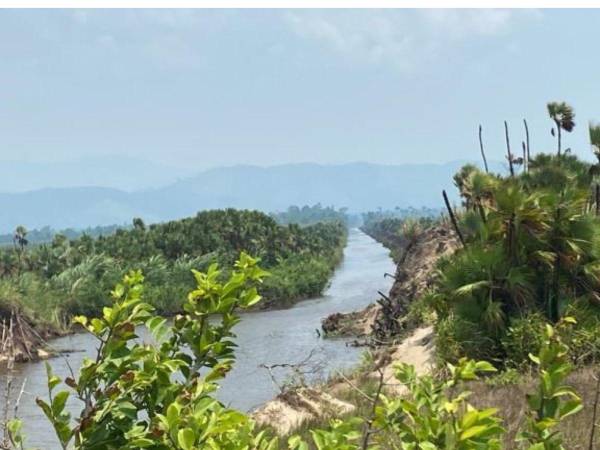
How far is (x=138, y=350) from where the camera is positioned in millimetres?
3066

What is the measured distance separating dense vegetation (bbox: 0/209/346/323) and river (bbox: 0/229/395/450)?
2.84m

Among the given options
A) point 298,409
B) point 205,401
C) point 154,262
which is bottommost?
point 154,262

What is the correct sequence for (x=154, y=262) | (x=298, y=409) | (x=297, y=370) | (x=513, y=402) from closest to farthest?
(x=297, y=370)
(x=513, y=402)
(x=298, y=409)
(x=154, y=262)

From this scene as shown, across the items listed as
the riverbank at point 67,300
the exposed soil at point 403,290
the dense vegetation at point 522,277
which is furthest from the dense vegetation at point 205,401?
the riverbank at point 67,300

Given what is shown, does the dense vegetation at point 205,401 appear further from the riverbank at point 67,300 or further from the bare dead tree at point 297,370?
the riverbank at point 67,300

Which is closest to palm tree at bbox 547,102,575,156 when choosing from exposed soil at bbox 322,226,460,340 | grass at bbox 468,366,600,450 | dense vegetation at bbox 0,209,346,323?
exposed soil at bbox 322,226,460,340

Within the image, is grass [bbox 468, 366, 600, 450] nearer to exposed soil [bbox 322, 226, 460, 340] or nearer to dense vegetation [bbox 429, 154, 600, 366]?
dense vegetation [bbox 429, 154, 600, 366]

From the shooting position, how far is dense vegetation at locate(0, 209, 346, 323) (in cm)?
4784

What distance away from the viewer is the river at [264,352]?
2223cm

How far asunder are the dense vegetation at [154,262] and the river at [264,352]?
9.31 ft

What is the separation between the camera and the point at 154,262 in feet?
194

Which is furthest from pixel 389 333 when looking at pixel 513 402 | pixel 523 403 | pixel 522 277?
pixel 523 403

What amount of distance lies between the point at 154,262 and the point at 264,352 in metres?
28.3

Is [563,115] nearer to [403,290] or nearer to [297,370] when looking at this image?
[403,290]
